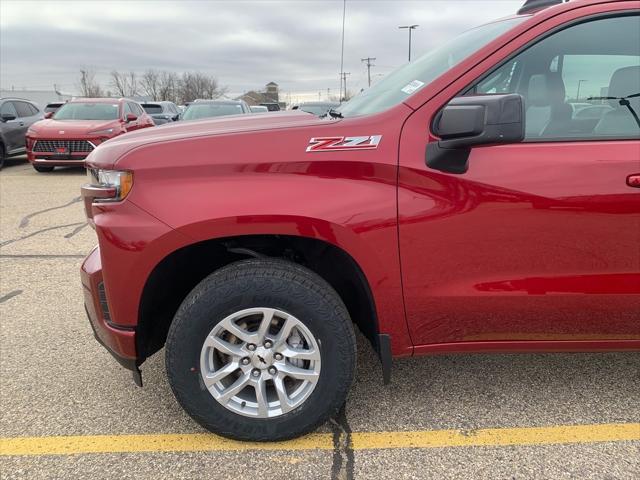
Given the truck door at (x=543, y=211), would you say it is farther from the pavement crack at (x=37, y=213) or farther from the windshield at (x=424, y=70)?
the pavement crack at (x=37, y=213)

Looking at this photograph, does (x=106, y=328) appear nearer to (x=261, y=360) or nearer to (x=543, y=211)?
(x=261, y=360)

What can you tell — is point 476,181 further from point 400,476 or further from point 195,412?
point 195,412

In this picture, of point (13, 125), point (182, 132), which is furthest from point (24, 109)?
point (182, 132)

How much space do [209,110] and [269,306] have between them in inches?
383

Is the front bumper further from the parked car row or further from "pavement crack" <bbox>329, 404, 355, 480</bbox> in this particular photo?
the parked car row

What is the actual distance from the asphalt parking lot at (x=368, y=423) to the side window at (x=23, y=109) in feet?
36.9

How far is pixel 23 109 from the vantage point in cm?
1269

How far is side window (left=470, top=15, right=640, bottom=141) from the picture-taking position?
6.91ft

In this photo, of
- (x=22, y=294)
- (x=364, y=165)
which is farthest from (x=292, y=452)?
(x=22, y=294)

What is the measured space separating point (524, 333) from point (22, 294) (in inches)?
149

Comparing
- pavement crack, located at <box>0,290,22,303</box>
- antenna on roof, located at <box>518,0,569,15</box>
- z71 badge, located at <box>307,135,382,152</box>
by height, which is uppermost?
antenna on roof, located at <box>518,0,569,15</box>

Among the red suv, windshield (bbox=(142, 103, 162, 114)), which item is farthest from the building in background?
the red suv

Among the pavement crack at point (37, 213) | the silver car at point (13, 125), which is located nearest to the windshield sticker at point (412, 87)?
the pavement crack at point (37, 213)

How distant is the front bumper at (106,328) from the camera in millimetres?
2186
